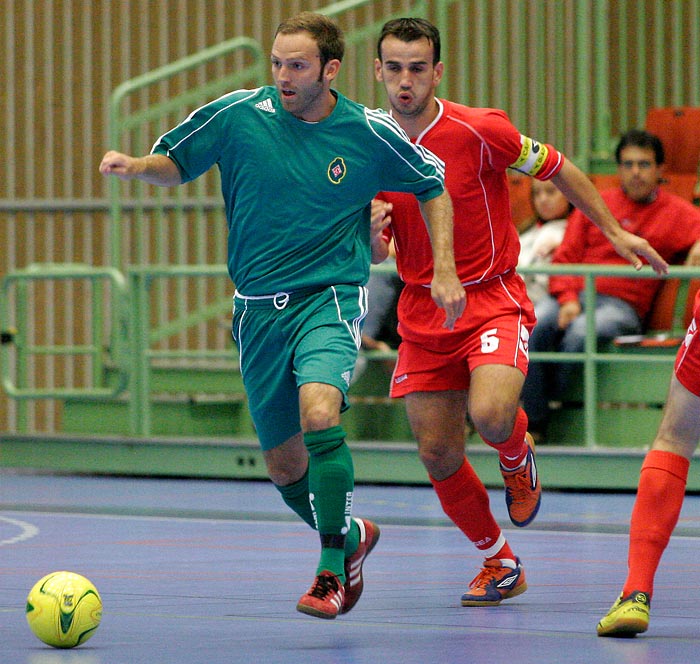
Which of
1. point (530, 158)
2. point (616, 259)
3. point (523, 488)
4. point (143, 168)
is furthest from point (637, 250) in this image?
point (616, 259)

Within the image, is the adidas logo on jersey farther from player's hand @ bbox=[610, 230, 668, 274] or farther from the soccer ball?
the soccer ball

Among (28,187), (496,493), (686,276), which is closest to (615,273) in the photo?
(686,276)

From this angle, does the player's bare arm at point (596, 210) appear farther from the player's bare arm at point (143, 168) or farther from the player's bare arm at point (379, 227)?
the player's bare arm at point (143, 168)

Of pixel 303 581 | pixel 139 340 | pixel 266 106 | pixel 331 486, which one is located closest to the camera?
pixel 331 486

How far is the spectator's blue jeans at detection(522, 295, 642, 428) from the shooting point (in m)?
10.4

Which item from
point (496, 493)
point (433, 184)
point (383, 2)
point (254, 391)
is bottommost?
point (496, 493)

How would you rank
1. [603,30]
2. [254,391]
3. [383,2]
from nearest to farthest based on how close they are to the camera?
1. [254,391]
2. [603,30]
3. [383,2]

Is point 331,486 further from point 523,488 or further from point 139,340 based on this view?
point 139,340

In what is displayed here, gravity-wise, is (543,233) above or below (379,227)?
below

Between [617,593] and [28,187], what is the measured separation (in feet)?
35.6

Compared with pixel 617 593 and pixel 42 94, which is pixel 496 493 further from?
pixel 42 94

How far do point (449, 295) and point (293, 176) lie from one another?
645mm

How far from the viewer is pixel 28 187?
Result: 624 inches

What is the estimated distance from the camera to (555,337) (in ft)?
34.3
